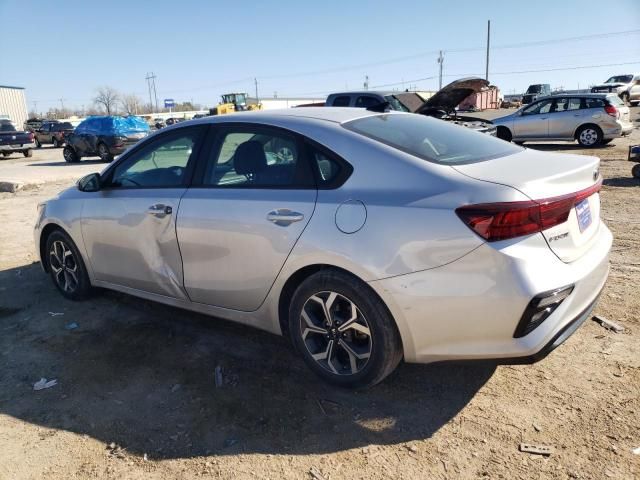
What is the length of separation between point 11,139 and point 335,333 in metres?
25.0

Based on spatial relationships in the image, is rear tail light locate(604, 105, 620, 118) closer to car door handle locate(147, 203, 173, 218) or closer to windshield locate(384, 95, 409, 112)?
windshield locate(384, 95, 409, 112)

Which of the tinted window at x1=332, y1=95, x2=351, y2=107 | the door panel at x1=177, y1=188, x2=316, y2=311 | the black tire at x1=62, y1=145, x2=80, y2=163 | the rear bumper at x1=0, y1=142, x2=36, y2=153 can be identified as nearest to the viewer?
the door panel at x1=177, y1=188, x2=316, y2=311

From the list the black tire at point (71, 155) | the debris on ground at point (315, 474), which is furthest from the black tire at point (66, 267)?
the black tire at point (71, 155)

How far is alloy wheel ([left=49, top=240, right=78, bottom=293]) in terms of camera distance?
463 centimetres

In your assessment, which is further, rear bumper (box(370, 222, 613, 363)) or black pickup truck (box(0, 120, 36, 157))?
black pickup truck (box(0, 120, 36, 157))

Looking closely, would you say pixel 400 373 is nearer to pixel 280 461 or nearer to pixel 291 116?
pixel 280 461

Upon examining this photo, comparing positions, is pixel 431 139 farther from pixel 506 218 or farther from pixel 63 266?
pixel 63 266

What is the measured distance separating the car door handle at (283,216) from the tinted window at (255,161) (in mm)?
192

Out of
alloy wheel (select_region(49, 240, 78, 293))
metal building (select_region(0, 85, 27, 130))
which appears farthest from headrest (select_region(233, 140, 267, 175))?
metal building (select_region(0, 85, 27, 130))

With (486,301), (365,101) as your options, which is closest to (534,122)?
(365,101)

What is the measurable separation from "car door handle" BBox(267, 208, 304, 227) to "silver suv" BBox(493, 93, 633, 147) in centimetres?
1469

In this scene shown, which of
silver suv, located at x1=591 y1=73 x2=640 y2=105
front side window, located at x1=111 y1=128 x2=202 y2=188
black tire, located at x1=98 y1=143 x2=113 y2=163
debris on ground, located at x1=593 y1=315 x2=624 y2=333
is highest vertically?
silver suv, located at x1=591 y1=73 x2=640 y2=105

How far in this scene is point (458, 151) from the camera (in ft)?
10.3

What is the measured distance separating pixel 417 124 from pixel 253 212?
4.24ft
